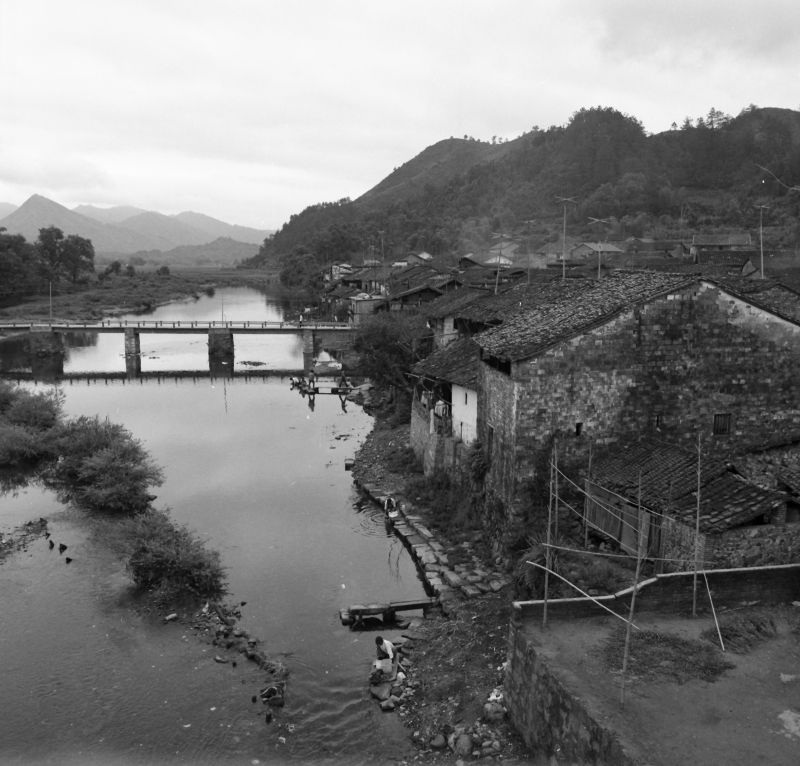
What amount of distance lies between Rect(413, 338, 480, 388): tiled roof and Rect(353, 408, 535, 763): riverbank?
196 inches

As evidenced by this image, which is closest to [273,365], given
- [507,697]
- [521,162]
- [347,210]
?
[507,697]

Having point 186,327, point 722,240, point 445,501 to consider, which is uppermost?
point 722,240

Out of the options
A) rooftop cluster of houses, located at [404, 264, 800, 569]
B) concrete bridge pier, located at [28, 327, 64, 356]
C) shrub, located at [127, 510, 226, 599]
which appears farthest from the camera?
concrete bridge pier, located at [28, 327, 64, 356]

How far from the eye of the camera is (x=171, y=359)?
184 feet

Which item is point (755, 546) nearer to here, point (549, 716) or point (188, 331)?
point (549, 716)

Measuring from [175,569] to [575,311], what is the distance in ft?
39.0

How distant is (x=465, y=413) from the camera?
21.4m

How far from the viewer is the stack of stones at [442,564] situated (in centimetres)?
1652

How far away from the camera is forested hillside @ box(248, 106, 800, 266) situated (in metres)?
87.2

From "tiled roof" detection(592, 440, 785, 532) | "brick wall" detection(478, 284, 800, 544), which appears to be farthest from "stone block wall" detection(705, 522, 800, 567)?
"brick wall" detection(478, 284, 800, 544)

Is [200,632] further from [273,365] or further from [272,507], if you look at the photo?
[273,365]

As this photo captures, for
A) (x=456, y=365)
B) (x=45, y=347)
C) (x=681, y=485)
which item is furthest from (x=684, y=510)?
(x=45, y=347)

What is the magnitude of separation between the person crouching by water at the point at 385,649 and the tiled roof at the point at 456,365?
316 inches

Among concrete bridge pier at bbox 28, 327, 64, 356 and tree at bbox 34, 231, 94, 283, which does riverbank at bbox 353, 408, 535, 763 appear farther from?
tree at bbox 34, 231, 94, 283
